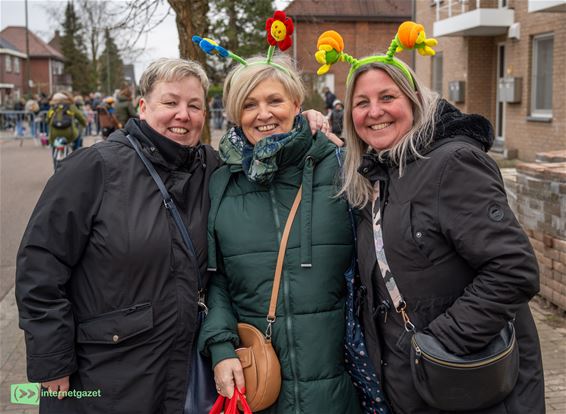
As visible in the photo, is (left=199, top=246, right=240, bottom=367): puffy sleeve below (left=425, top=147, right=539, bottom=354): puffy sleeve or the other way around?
below

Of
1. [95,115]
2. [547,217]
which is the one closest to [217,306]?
[547,217]

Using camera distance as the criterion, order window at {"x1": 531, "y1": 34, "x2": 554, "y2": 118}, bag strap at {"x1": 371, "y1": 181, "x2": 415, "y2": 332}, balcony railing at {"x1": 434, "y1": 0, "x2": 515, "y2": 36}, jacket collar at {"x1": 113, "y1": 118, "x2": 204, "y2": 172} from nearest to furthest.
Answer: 1. bag strap at {"x1": 371, "y1": 181, "x2": 415, "y2": 332}
2. jacket collar at {"x1": 113, "y1": 118, "x2": 204, "y2": 172}
3. window at {"x1": 531, "y1": 34, "x2": 554, "y2": 118}
4. balcony railing at {"x1": 434, "y1": 0, "x2": 515, "y2": 36}

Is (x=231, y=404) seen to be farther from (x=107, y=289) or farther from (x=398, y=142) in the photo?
(x=398, y=142)

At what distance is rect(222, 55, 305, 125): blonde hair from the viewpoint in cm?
276

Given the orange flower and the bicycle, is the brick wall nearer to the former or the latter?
the orange flower

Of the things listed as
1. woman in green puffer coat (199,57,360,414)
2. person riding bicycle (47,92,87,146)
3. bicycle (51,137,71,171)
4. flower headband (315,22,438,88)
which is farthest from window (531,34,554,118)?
woman in green puffer coat (199,57,360,414)

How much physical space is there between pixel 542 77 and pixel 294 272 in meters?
14.7

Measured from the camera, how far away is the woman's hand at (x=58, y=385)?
8.18 ft

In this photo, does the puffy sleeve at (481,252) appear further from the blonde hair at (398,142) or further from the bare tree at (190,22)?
the bare tree at (190,22)

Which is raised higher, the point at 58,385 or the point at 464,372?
the point at 464,372

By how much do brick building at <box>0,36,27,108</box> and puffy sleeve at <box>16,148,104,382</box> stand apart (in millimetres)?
55893

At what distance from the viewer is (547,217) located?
19.0 ft

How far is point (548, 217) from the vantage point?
5.78 metres

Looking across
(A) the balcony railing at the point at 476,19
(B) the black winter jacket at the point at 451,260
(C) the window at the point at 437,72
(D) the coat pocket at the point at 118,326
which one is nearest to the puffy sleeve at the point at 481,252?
(B) the black winter jacket at the point at 451,260
